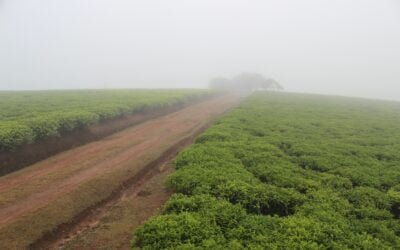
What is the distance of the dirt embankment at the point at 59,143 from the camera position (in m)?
18.6

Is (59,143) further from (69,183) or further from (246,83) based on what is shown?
(246,83)

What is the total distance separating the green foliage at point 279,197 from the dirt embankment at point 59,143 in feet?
29.2

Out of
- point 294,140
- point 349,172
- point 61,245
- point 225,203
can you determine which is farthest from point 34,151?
point 349,172

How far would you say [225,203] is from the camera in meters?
11.6

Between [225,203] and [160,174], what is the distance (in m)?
6.81

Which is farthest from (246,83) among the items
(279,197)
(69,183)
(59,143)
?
(279,197)

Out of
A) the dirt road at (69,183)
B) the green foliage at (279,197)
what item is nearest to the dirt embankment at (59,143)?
the dirt road at (69,183)

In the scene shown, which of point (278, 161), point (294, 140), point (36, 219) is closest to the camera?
point (36, 219)

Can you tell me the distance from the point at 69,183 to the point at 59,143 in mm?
7619

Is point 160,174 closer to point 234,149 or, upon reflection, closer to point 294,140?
point 234,149

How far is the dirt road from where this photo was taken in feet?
38.9

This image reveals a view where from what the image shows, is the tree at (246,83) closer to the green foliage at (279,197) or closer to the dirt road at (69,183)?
the dirt road at (69,183)

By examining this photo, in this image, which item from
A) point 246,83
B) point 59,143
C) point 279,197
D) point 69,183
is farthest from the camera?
point 246,83

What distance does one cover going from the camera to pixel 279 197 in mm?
12500
